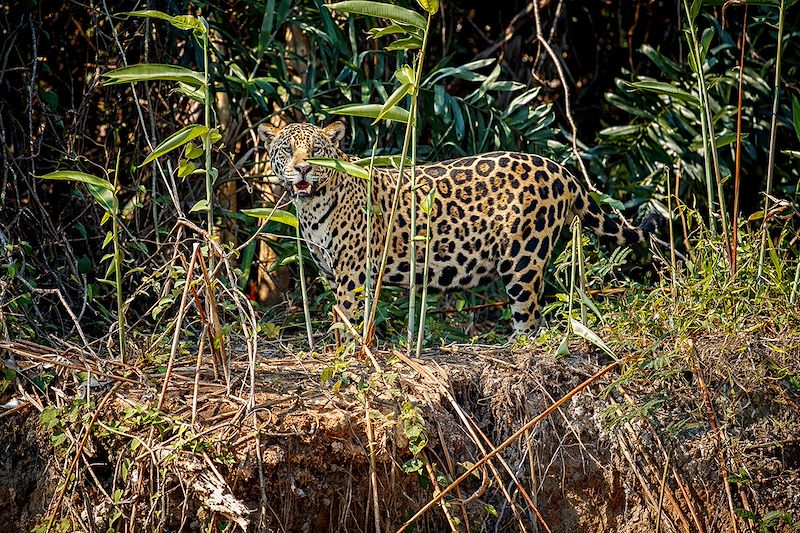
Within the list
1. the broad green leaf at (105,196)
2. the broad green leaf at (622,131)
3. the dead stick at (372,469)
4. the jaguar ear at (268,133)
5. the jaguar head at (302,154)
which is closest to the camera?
the dead stick at (372,469)

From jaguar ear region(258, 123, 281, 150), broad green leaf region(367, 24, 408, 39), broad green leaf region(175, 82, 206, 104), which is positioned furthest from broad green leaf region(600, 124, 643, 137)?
broad green leaf region(175, 82, 206, 104)

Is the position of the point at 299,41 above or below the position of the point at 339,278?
above

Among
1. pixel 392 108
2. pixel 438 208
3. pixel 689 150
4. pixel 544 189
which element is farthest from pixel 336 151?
pixel 689 150

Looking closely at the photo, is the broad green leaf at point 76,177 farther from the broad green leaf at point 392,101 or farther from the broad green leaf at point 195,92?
the broad green leaf at point 392,101

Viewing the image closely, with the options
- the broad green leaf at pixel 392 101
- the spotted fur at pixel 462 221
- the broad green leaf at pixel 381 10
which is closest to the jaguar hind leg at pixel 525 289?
the spotted fur at pixel 462 221

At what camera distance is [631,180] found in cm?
818

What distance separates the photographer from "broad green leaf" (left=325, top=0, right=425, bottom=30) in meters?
4.62

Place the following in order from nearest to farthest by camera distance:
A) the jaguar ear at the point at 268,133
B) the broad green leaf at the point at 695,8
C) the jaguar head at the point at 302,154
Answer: the broad green leaf at the point at 695,8 < the jaguar head at the point at 302,154 < the jaguar ear at the point at 268,133

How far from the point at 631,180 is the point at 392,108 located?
12.1 ft

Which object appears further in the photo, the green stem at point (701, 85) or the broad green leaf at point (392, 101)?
the green stem at point (701, 85)

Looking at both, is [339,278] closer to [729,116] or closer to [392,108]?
[392,108]

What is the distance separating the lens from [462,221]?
6754 millimetres

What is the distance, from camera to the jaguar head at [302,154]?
6418 mm

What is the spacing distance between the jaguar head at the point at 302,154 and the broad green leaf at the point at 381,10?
166 cm
